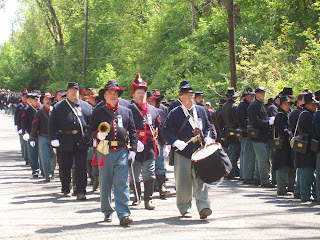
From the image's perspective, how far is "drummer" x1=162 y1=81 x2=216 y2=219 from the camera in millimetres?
9311

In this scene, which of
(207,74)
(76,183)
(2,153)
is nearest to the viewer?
(76,183)

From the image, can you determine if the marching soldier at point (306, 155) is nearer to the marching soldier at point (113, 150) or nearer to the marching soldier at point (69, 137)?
the marching soldier at point (113, 150)

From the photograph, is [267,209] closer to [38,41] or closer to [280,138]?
[280,138]

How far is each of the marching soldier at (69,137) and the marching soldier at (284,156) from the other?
3.99 metres

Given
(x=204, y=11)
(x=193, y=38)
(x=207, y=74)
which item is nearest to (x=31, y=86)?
(x=204, y=11)

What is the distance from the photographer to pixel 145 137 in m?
11.0

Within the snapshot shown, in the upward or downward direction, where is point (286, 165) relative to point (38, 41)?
downward

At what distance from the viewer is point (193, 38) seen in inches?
1313

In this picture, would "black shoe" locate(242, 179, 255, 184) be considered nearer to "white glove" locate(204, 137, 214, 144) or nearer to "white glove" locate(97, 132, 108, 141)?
"white glove" locate(204, 137, 214, 144)

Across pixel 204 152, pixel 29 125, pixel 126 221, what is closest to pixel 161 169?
pixel 204 152

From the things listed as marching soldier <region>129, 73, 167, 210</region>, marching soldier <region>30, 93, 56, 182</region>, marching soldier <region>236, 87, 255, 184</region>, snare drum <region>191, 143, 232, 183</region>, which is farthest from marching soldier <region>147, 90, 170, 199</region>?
marching soldier <region>30, 93, 56, 182</region>

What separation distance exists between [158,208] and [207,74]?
18.4 meters

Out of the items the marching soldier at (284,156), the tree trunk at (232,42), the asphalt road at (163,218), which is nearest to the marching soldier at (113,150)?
the asphalt road at (163,218)

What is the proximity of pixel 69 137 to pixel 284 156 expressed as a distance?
443 centimetres
